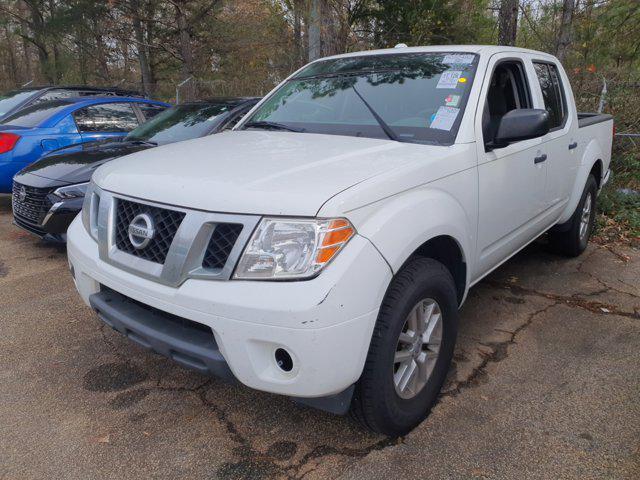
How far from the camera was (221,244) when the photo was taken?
2.00 m

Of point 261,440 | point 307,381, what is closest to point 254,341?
point 307,381

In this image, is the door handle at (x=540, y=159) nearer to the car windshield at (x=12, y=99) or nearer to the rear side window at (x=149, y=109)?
the rear side window at (x=149, y=109)

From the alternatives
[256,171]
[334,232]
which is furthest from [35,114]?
[334,232]

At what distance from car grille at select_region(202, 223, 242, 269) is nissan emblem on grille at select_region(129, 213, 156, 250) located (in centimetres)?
31

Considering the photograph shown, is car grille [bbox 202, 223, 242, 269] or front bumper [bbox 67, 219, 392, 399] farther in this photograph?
car grille [bbox 202, 223, 242, 269]

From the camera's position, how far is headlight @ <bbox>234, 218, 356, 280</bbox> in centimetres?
189

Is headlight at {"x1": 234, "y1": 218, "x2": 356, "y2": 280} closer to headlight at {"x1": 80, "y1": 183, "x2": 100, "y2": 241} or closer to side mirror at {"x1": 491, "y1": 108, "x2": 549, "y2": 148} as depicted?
headlight at {"x1": 80, "y1": 183, "x2": 100, "y2": 241}

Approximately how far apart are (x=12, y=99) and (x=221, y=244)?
812cm

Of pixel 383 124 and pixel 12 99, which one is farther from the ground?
pixel 12 99

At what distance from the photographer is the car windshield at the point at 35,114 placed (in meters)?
6.51

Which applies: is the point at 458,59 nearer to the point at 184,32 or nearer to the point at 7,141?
the point at 7,141

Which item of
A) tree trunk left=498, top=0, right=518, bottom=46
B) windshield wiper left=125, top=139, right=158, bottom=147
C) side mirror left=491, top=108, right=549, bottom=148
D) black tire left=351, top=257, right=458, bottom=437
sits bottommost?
black tire left=351, top=257, right=458, bottom=437

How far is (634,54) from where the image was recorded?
12516 millimetres

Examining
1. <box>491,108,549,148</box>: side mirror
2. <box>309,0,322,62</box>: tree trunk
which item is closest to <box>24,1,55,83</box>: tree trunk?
<box>309,0,322,62</box>: tree trunk
